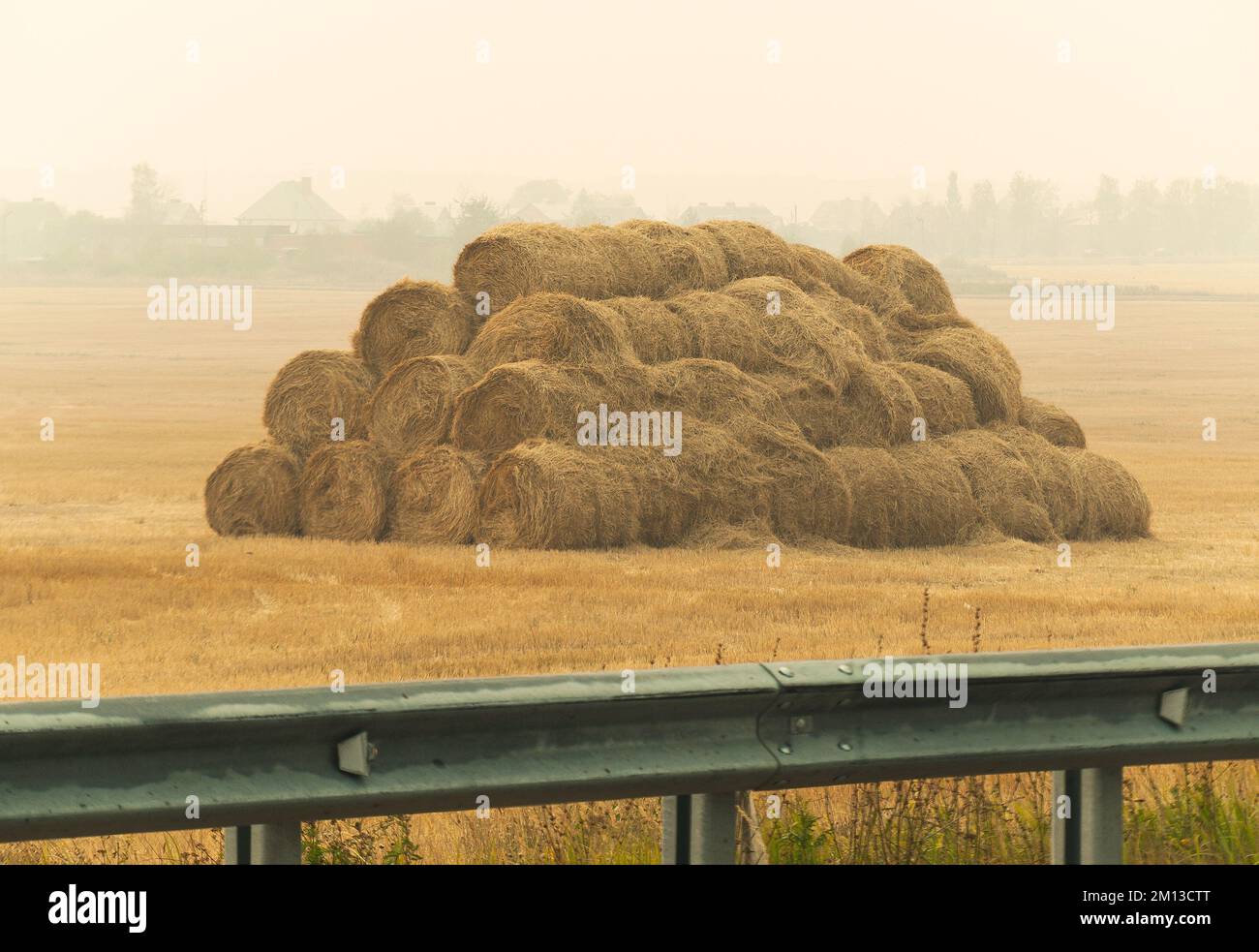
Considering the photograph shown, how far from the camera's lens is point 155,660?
32.6 ft

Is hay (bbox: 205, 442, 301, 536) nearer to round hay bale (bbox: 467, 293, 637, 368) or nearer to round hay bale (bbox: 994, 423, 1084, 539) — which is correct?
round hay bale (bbox: 467, 293, 637, 368)

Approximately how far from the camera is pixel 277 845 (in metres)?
3.52

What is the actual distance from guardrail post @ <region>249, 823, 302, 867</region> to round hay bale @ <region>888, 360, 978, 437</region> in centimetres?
1387

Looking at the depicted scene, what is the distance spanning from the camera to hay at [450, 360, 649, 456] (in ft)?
49.2

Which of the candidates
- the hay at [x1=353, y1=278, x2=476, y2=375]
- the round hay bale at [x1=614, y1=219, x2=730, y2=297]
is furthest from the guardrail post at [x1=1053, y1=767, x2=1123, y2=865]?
the round hay bale at [x1=614, y1=219, x2=730, y2=297]

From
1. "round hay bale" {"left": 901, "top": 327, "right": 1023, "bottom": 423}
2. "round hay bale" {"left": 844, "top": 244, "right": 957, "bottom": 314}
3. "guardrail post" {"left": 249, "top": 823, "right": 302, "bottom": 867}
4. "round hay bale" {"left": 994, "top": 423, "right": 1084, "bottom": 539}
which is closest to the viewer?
"guardrail post" {"left": 249, "top": 823, "right": 302, "bottom": 867}

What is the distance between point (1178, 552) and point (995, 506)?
1.68 meters

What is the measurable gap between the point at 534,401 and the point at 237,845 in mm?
11509

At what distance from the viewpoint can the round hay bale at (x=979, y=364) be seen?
17500mm

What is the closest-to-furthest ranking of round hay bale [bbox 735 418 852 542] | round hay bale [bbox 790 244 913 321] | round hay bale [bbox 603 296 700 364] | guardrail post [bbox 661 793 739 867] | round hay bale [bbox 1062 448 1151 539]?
guardrail post [bbox 661 793 739 867] < round hay bale [bbox 735 418 852 542] < round hay bale [bbox 603 296 700 364] < round hay bale [bbox 1062 448 1151 539] < round hay bale [bbox 790 244 913 321]

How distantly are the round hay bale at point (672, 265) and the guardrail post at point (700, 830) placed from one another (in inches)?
538

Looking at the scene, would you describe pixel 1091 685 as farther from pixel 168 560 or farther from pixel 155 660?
pixel 168 560

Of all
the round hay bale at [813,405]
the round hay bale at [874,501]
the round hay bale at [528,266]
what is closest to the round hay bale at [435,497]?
the round hay bale at [528,266]

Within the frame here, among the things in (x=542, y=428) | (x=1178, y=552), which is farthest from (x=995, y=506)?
(x=542, y=428)
